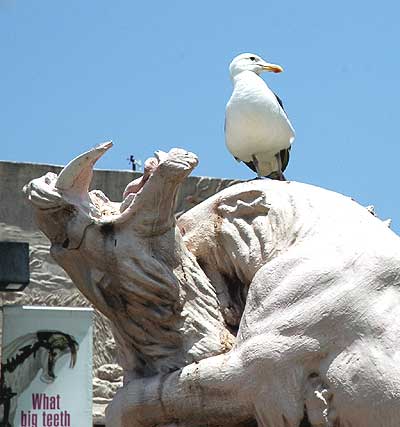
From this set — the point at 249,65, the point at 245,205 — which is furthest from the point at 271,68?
the point at 245,205

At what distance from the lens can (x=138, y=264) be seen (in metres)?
3.73

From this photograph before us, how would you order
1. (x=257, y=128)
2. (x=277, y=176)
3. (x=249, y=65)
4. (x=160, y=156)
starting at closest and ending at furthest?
(x=160, y=156), (x=277, y=176), (x=257, y=128), (x=249, y=65)

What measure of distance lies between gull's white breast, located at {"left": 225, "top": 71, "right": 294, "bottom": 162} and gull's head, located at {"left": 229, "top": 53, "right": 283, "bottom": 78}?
0.51m

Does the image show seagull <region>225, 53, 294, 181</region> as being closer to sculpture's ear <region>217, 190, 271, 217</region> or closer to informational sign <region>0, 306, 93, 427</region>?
sculpture's ear <region>217, 190, 271, 217</region>

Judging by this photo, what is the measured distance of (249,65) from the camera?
7.14 m

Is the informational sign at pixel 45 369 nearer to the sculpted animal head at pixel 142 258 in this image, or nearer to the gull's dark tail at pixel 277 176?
the gull's dark tail at pixel 277 176

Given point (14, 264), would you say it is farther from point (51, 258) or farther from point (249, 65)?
point (249, 65)

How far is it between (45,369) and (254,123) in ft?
10.2

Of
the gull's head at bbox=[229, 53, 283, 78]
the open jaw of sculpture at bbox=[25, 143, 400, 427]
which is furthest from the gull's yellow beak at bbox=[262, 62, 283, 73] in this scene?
the open jaw of sculpture at bbox=[25, 143, 400, 427]

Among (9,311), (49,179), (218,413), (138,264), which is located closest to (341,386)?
(218,413)

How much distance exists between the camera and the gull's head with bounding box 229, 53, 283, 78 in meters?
6.93

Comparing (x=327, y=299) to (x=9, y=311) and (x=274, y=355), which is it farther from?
(x=9, y=311)

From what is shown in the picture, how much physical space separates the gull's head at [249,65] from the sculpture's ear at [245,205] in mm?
2992

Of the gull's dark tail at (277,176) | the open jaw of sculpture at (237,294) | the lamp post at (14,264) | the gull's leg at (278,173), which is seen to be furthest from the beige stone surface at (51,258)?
the open jaw of sculpture at (237,294)
